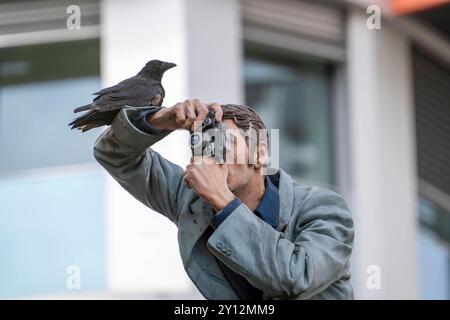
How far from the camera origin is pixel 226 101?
32.5ft

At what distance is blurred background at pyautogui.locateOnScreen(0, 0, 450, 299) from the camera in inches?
380

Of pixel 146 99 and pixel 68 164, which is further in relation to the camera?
pixel 68 164

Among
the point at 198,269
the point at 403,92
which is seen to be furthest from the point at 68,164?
the point at 198,269

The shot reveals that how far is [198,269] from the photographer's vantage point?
12.2 feet

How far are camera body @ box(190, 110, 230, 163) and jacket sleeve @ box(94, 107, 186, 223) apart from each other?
0.12m

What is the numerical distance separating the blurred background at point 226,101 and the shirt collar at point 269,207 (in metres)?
5.19

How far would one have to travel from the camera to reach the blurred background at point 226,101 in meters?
9.66

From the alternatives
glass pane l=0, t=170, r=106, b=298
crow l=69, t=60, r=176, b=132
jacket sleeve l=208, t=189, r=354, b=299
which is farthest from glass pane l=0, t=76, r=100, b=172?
jacket sleeve l=208, t=189, r=354, b=299

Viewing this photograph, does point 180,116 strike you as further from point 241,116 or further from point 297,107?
point 297,107

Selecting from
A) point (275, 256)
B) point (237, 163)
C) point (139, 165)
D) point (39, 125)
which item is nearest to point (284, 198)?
point (237, 163)

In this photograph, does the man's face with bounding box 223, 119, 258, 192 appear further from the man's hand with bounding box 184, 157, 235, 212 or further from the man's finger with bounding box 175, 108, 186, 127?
the man's finger with bounding box 175, 108, 186, 127

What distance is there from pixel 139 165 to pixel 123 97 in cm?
24
